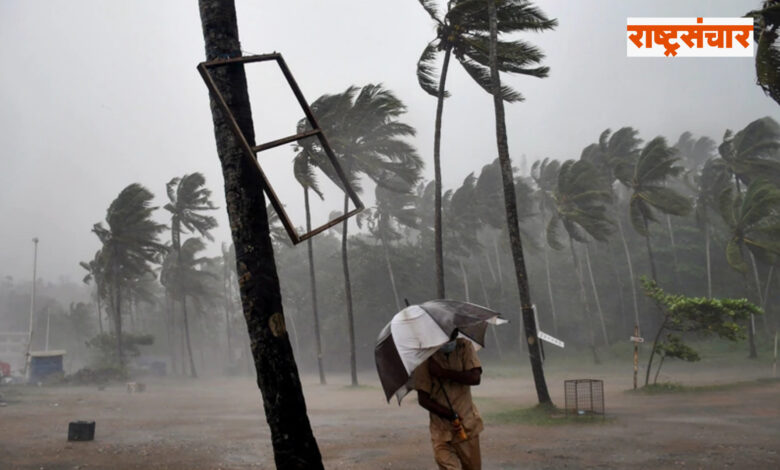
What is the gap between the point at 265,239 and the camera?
4.54m

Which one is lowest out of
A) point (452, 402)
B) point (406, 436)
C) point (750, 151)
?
point (406, 436)

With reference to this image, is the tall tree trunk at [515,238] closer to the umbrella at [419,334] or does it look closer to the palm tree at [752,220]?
the umbrella at [419,334]

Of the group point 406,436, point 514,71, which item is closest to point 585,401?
point 406,436

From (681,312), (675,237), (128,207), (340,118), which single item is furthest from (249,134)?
(675,237)

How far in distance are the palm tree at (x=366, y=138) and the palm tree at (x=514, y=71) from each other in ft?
24.9

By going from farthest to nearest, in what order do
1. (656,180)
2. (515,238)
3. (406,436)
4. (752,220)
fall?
(656,180), (752,220), (515,238), (406,436)

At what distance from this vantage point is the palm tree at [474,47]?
14.8 metres

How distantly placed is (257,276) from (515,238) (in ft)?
32.4

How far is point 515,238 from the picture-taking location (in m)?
13.5

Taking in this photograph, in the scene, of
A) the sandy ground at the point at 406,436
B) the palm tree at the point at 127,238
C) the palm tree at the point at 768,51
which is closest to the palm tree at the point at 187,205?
the palm tree at the point at 127,238

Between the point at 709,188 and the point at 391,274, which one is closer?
the point at 709,188

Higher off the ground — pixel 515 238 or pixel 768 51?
pixel 768 51

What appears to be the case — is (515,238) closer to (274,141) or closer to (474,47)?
(474,47)

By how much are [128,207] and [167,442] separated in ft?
86.3
